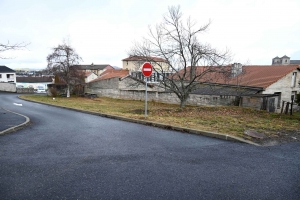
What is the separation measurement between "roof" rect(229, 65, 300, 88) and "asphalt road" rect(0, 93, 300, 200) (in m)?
19.6

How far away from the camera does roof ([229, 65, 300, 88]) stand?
74.2 ft

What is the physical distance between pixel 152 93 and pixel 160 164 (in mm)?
23568

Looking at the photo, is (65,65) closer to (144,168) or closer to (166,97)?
(166,97)

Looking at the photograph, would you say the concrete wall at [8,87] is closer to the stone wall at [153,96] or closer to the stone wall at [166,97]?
the stone wall at [153,96]

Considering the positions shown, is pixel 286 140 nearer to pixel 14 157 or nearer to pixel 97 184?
pixel 97 184

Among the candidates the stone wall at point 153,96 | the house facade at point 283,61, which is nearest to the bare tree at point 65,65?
the stone wall at point 153,96

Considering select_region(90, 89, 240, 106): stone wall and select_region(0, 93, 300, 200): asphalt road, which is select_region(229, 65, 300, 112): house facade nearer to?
select_region(90, 89, 240, 106): stone wall

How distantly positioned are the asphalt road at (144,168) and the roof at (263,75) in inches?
773

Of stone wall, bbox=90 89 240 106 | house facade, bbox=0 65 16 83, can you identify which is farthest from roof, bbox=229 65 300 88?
house facade, bbox=0 65 16 83

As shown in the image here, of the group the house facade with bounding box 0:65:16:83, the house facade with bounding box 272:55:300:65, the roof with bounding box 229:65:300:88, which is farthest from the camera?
the house facade with bounding box 272:55:300:65

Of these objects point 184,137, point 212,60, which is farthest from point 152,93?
point 184,137

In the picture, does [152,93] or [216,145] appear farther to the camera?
[152,93]

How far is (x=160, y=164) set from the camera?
408cm

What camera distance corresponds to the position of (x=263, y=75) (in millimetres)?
24672
